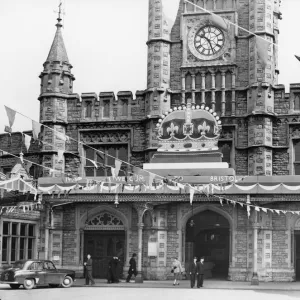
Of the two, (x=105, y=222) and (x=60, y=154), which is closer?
(x=60, y=154)

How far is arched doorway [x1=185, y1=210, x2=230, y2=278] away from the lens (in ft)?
121

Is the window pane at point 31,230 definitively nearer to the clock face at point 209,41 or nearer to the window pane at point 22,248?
the window pane at point 22,248

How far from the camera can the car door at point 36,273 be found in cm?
2988

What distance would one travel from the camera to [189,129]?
3616cm

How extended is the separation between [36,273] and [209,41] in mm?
16061

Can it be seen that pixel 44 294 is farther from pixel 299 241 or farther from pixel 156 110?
pixel 299 241

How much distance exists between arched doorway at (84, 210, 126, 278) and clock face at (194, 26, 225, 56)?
1019 centimetres

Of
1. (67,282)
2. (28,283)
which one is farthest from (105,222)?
(28,283)

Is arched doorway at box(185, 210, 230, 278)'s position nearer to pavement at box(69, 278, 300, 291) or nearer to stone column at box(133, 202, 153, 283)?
stone column at box(133, 202, 153, 283)

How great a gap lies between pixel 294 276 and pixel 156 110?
11.0m

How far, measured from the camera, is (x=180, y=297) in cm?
2567

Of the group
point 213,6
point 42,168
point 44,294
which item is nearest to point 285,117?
point 213,6

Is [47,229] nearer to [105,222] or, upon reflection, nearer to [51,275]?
[105,222]

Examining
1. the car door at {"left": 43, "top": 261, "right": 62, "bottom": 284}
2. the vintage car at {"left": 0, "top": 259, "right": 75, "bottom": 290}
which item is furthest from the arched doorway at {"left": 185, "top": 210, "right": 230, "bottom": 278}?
the car door at {"left": 43, "top": 261, "right": 62, "bottom": 284}
